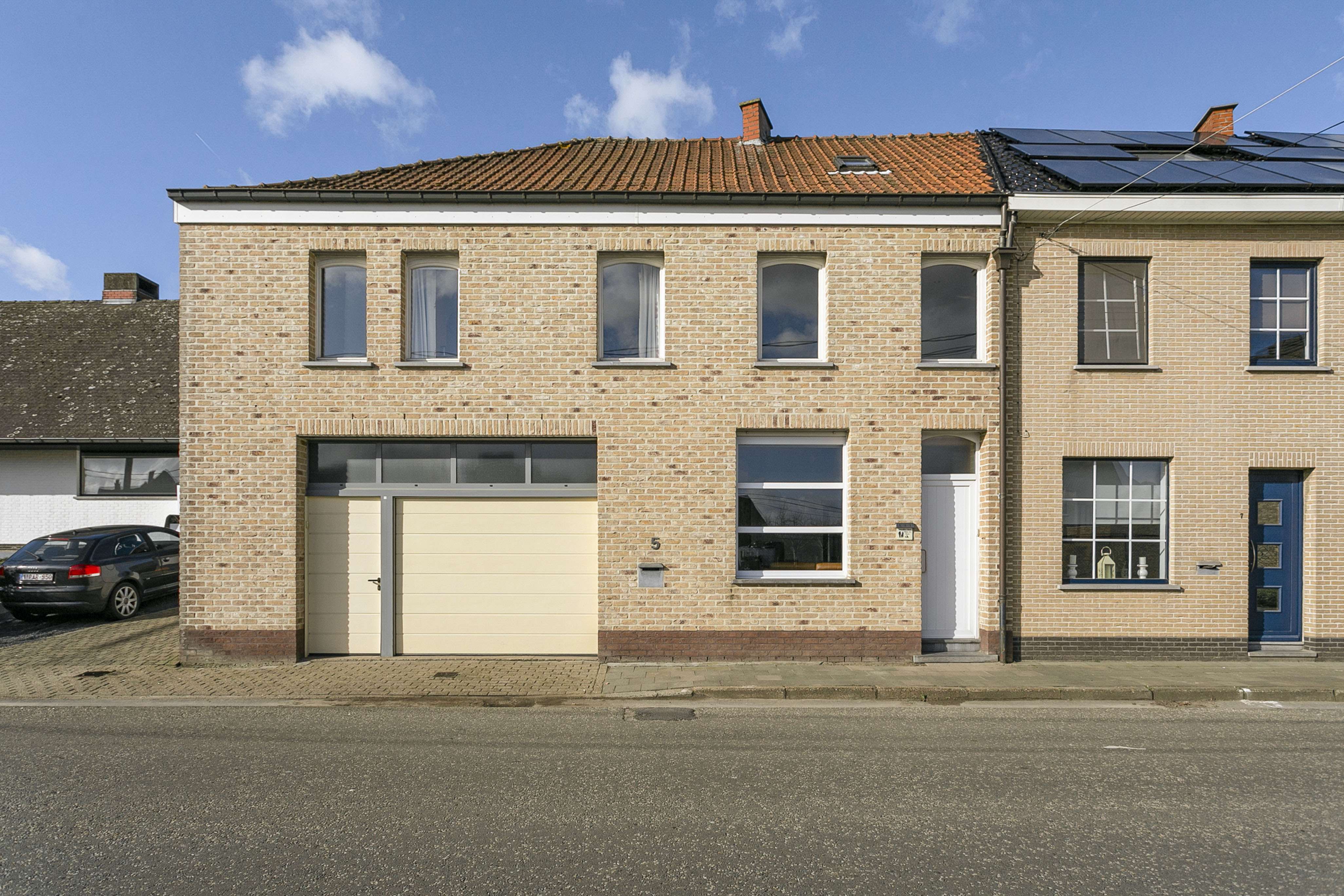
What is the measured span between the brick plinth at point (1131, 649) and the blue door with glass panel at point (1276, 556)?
711 mm

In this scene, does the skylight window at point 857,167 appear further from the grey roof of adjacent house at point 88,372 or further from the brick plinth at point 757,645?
the grey roof of adjacent house at point 88,372

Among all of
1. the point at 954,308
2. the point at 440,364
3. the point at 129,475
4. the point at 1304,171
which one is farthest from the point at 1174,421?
the point at 129,475

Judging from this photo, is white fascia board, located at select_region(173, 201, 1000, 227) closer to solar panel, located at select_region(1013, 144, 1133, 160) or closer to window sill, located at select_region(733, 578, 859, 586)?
solar panel, located at select_region(1013, 144, 1133, 160)

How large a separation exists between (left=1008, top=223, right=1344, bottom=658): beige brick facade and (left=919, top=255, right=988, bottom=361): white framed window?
425 millimetres

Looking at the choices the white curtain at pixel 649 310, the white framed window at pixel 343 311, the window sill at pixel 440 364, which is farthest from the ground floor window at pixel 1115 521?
the white framed window at pixel 343 311

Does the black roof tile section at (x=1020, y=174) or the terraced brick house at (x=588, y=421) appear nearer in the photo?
the terraced brick house at (x=588, y=421)

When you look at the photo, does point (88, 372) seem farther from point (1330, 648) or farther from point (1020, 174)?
point (1330, 648)

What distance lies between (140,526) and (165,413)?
5155 mm

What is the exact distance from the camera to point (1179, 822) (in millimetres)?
4504

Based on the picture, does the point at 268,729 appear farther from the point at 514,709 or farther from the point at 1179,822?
the point at 1179,822

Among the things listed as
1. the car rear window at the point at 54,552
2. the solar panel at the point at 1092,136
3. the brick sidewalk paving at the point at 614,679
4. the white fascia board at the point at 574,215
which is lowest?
the brick sidewalk paving at the point at 614,679

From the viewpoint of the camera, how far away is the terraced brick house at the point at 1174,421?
8836 mm

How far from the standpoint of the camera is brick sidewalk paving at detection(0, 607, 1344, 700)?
7531 mm

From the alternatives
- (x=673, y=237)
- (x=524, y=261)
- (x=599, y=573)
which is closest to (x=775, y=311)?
(x=673, y=237)
